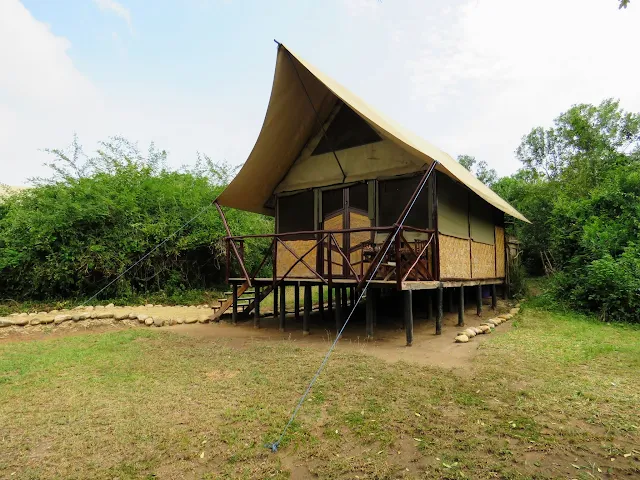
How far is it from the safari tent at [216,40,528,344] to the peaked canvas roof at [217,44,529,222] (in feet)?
0.08

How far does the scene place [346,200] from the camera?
8336 mm

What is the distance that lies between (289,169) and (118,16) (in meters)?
4.63

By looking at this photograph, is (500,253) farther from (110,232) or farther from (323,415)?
(110,232)

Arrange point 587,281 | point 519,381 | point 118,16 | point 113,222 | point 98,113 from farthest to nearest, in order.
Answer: point 98,113
point 113,222
point 587,281
point 118,16
point 519,381

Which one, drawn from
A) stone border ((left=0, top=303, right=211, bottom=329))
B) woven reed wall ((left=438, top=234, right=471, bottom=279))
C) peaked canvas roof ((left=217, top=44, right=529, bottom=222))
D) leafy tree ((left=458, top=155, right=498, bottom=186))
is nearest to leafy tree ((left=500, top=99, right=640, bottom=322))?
peaked canvas roof ((left=217, top=44, right=529, bottom=222))

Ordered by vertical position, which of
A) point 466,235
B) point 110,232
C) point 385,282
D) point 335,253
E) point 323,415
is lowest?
point 323,415

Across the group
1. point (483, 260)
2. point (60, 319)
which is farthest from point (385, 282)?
point (60, 319)

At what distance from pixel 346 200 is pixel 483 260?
12.5 feet

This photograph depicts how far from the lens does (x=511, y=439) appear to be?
9.68 ft

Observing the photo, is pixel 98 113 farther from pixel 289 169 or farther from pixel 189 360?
pixel 189 360

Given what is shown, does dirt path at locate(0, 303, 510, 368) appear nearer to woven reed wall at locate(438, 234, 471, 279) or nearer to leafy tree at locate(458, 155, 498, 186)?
woven reed wall at locate(438, 234, 471, 279)

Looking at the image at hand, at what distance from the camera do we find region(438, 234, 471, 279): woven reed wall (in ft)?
24.0

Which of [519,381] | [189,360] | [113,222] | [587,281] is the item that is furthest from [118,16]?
[587,281]

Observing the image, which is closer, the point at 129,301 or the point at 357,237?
the point at 357,237
